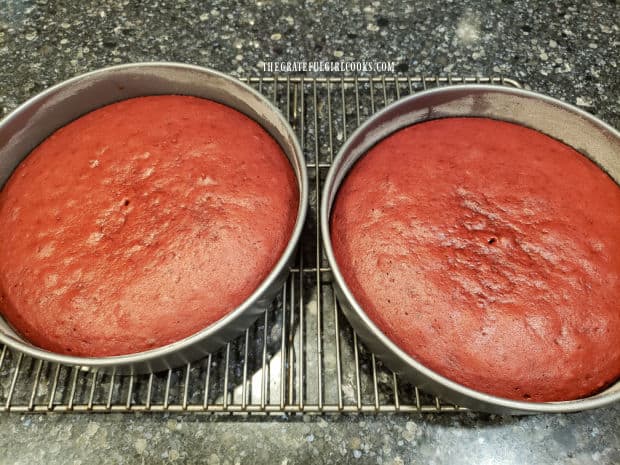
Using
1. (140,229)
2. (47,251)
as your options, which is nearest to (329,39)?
(140,229)

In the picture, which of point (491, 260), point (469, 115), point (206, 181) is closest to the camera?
point (491, 260)

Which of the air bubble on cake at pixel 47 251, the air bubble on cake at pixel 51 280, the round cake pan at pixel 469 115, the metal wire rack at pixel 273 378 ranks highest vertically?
the round cake pan at pixel 469 115

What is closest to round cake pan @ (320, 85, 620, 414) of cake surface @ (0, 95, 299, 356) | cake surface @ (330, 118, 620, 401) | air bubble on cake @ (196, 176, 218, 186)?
cake surface @ (330, 118, 620, 401)

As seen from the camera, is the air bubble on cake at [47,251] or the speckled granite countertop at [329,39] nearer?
the air bubble on cake at [47,251]

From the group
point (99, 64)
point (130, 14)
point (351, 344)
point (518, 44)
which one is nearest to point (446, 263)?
point (351, 344)

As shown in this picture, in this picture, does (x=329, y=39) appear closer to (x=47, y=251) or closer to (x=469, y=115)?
(x=469, y=115)

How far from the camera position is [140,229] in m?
1.11

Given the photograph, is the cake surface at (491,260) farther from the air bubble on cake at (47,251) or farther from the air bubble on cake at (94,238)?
the air bubble on cake at (47,251)

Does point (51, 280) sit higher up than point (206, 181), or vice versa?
point (206, 181)

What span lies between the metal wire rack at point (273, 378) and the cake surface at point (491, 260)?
197 mm

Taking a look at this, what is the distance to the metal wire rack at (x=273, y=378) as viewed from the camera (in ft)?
3.77

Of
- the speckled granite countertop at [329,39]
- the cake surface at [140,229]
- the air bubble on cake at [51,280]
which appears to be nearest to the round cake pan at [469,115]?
the cake surface at [140,229]

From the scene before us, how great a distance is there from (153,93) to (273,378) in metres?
0.91

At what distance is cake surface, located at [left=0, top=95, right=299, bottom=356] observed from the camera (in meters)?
1.06
